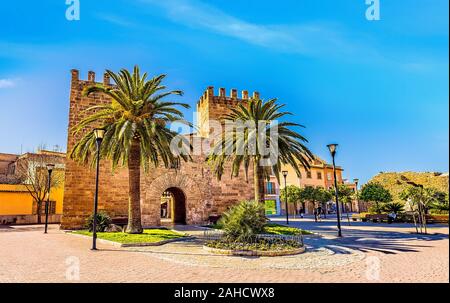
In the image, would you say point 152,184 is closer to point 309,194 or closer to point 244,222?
point 244,222

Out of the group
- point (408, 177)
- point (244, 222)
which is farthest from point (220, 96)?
point (408, 177)

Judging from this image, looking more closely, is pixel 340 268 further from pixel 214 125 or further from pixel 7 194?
pixel 7 194

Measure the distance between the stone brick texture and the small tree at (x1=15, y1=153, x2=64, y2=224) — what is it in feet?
36.2

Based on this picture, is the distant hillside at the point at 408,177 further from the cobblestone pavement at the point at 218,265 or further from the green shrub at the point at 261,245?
the green shrub at the point at 261,245

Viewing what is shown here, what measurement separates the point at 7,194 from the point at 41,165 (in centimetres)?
463

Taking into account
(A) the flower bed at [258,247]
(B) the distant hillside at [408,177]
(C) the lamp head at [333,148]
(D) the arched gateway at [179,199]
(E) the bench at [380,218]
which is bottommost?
(E) the bench at [380,218]

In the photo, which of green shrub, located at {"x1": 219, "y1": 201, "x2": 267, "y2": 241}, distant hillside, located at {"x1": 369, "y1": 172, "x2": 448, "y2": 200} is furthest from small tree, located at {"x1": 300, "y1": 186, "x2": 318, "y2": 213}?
green shrub, located at {"x1": 219, "y1": 201, "x2": 267, "y2": 241}

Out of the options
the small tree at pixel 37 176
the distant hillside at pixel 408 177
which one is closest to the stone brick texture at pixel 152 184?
the small tree at pixel 37 176

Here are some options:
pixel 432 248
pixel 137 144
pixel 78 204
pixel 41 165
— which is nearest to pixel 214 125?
pixel 137 144

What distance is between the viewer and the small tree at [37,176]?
30.3 metres

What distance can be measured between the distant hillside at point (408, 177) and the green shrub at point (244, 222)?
2908 cm

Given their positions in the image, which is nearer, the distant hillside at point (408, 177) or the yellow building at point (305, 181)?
the distant hillside at point (408, 177)

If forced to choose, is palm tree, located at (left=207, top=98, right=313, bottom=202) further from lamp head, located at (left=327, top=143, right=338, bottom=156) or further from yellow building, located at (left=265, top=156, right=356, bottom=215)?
yellow building, located at (left=265, top=156, right=356, bottom=215)
